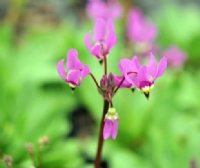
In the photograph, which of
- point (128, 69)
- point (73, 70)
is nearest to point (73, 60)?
point (73, 70)

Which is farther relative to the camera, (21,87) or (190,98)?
(190,98)

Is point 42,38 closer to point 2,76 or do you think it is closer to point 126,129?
point 2,76

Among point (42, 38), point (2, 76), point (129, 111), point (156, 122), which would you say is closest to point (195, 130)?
point (156, 122)

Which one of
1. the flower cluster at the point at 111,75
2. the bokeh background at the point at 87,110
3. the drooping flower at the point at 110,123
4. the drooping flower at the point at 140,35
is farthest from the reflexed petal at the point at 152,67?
the drooping flower at the point at 140,35

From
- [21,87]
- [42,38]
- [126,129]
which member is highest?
[42,38]

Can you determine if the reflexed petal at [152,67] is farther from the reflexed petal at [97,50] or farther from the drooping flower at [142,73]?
the reflexed petal at [97,50]
